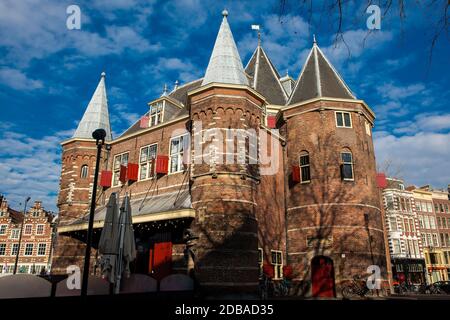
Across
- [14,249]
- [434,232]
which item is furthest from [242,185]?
[14,249]

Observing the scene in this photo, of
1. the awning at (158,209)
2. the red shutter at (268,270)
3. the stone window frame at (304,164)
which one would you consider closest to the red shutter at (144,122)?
the awning at (158,209)

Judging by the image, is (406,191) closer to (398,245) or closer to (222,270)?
(398,245)

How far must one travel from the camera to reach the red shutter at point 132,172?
21141mm

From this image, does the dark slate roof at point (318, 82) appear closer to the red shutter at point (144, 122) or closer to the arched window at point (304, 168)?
the arched window at point (304, 168)

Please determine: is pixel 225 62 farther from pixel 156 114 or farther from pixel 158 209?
pixel 158 209

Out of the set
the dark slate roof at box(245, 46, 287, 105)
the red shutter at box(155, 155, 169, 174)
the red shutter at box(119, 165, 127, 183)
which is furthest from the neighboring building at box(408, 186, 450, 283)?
the red shutter at box(119, 165, 127, 183)

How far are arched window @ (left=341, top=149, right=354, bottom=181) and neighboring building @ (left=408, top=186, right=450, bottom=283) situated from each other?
111ft

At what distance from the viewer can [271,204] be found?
18953mm

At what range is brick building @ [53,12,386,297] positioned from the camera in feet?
50.9

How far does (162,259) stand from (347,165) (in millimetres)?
11154

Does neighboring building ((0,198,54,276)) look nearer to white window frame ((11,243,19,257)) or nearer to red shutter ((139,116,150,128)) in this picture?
white window frame ((11,243,19,257))
